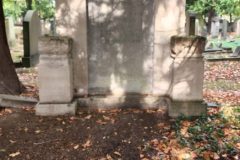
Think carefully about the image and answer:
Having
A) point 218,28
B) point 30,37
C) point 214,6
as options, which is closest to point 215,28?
point 218,28

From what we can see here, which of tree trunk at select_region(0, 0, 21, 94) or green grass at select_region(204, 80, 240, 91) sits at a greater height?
tree trunk at select_region(0, 0, 21, 94)

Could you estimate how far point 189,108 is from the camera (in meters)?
5.64

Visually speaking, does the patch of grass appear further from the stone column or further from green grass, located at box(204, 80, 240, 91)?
the stone column

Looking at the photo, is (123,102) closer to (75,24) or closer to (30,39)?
(75,24)

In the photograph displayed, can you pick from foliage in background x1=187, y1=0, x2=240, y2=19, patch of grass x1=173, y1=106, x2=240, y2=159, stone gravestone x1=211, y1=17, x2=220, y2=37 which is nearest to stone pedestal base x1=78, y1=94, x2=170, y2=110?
patch of grass x1=173, y1=106, x2=240, y2=159

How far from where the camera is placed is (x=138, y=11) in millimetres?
5953

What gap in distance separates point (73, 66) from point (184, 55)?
75.1 inches

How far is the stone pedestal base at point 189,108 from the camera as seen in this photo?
564 cm

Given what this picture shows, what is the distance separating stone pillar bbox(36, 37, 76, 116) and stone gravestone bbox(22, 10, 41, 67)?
816cm

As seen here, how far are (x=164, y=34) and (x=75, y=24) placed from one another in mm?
1546

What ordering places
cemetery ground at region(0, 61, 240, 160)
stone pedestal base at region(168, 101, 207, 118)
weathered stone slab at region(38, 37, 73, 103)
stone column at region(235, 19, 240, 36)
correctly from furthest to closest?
stone column at region(235, 19, 240, 36), stone pedestal base at region(168, 101, 207, 118), weathered stone slab at region(38, 37, 73, 103), cemetery ground at region(0, 61, 240, 160)

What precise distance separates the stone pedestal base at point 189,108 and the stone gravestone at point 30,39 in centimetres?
904

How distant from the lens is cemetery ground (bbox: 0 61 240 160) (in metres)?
4.50

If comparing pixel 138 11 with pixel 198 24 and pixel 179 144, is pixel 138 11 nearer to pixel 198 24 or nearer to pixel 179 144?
pixel 179 144
